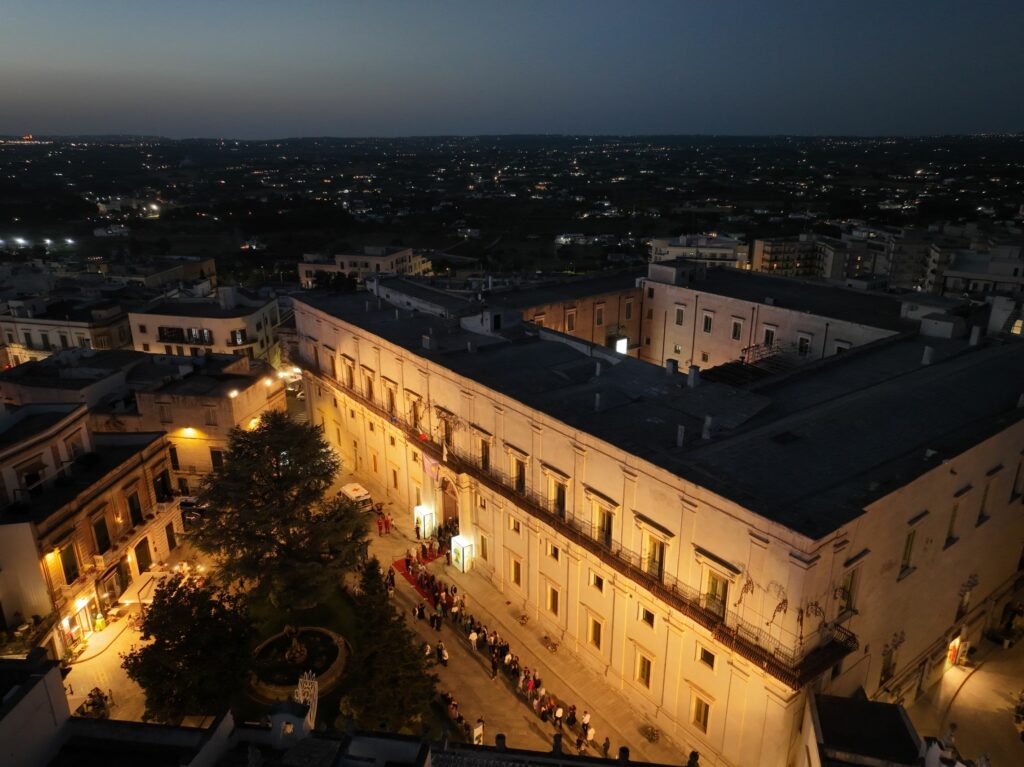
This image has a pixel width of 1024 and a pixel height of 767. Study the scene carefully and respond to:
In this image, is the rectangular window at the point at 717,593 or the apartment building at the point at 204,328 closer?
the rectangular window at the point at 717,593

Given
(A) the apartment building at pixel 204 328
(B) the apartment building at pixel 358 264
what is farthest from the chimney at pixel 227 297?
(B) the apartment building at pixel 358 264

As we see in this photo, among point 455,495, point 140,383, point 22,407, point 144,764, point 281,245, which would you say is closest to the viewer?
Result: point 144,764

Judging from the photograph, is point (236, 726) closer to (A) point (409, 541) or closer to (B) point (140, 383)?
(A) point (409, 541)

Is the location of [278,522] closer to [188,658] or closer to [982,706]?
[188,658]

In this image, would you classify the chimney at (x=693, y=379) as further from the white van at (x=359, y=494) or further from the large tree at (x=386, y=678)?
the white van at (x=359, y=494)

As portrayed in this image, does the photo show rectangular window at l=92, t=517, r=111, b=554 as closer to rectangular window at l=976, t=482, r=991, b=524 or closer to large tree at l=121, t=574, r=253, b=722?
large tree at l=121, t=574, r=253, b=722

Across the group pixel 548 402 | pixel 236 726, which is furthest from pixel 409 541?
pixel 236 726
